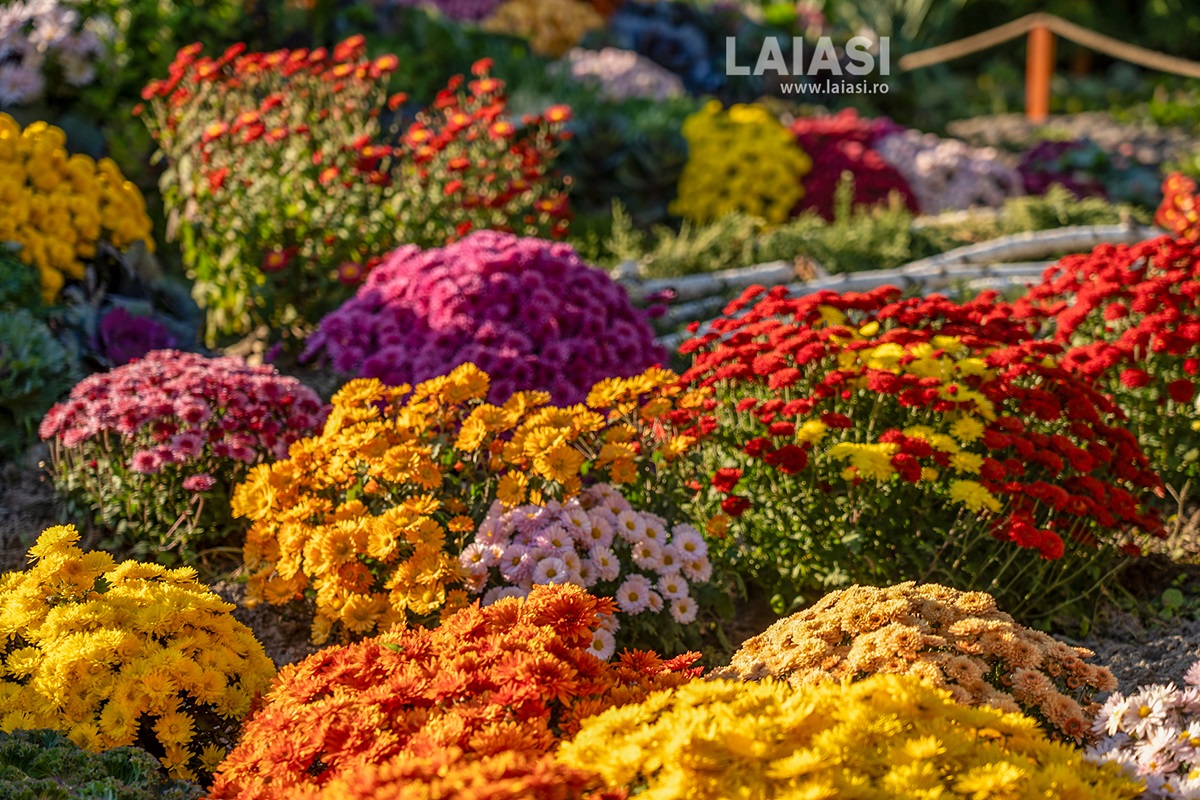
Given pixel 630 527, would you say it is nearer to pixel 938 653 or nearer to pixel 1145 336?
pixel 938 653

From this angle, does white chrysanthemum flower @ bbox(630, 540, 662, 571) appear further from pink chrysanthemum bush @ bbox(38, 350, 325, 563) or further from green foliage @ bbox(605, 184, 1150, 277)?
green foliage @ bbox(605, 184, 1150, 277)

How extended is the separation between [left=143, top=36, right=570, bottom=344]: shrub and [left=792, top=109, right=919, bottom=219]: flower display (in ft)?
13.1

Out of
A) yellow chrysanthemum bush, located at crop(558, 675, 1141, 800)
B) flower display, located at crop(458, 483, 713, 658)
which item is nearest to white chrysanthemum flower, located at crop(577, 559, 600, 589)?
flower display, located at crop(458, 483, 713, 658)

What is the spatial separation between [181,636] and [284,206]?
3244 mm

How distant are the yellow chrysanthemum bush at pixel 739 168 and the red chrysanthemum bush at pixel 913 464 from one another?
16.6 ft

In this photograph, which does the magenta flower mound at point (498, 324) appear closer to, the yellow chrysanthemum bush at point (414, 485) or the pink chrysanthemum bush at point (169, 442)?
the pink chrysanthemum bush at point (169, 442)

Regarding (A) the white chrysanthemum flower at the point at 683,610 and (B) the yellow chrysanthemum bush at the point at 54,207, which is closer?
(A) the white chrysanthemum flower at the point at 683,610

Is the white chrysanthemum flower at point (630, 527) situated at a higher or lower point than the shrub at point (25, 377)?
lower

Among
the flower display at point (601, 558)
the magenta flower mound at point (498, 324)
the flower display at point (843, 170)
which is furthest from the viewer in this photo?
the flower display at point (843, 170)

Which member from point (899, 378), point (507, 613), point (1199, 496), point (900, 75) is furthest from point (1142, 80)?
point (507, 613)

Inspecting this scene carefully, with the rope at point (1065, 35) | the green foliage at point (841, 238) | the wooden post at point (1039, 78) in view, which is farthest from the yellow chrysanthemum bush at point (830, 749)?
the wooden post at point (1039, 78)

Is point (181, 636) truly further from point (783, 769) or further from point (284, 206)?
point (284, 206)

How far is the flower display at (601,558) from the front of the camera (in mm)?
3234

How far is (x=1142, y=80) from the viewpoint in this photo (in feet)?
66.8
